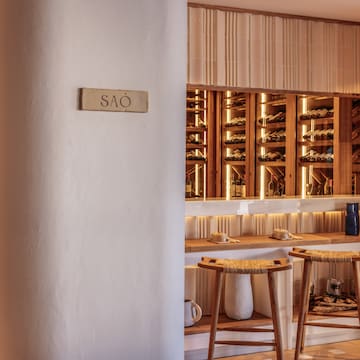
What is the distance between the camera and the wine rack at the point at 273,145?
6.44 meters

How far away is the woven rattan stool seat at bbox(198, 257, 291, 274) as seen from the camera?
3264mm

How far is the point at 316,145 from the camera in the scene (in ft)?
20.3

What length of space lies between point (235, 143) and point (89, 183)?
4.66 metres

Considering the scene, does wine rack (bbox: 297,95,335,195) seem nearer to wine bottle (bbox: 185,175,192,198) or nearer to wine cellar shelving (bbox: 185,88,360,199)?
wine cellar shelving (bbox: 185,88,360,199)

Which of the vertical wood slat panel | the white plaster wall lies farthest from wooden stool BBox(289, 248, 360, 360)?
the vertical wood slat panel

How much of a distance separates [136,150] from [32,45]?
593 millimetres

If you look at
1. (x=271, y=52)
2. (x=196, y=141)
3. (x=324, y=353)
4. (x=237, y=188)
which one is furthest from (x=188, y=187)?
(x=324, y=353)

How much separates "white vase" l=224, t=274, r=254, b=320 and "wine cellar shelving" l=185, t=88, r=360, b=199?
5.98ft

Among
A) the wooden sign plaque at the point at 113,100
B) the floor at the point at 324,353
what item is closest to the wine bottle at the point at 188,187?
the floor at the point at 324,353

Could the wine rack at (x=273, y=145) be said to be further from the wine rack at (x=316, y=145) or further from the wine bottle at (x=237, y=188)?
the wine bottle at (x=237, y=188)

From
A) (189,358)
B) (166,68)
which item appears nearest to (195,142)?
(189,358)

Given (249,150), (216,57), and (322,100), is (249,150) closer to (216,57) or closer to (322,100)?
(322,100)

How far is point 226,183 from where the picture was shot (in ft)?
23.2

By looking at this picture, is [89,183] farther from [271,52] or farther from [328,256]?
[271,52]
